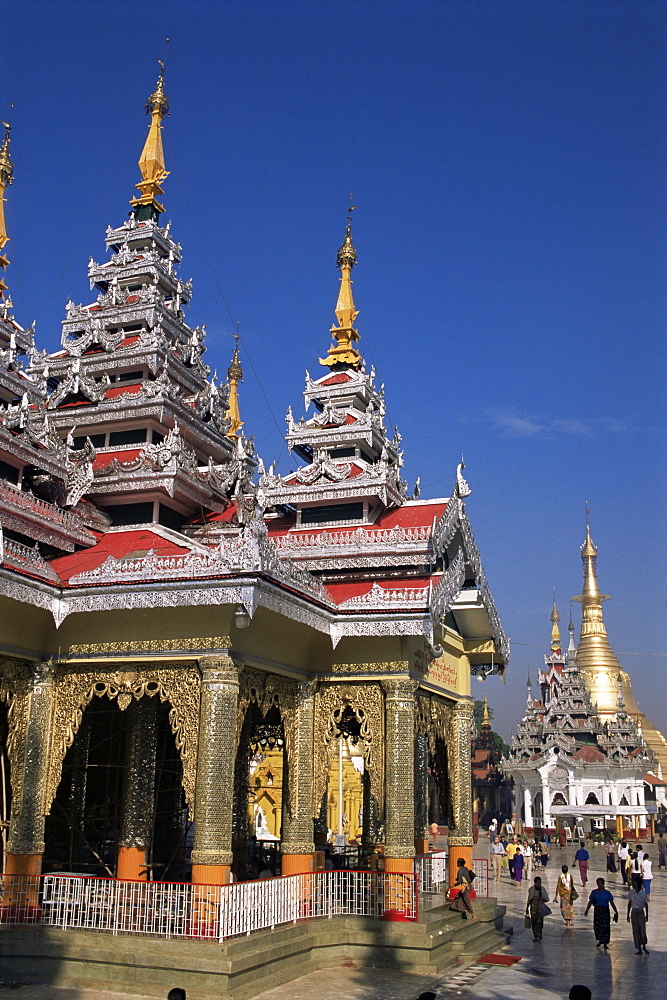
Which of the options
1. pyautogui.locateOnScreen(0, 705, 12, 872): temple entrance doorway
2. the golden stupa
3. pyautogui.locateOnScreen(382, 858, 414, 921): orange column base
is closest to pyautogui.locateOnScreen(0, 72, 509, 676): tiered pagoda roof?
pyautogui.locateOnScreen(0, 705, 12, 872): temple entrance doorway

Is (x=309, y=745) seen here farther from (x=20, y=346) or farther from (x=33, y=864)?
(x=20, y=346)

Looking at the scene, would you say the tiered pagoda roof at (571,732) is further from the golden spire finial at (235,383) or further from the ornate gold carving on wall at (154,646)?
the ornate gold carving on wall at (154,646)

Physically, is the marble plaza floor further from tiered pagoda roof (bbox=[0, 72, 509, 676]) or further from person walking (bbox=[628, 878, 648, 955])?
tiered pagoda roof (bbox=[0, 72, 509, 676])

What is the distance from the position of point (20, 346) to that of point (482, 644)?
11466mm

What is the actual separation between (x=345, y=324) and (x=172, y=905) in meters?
14.4

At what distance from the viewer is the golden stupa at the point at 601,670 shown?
218 ft

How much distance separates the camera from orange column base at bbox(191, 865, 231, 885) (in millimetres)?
12305

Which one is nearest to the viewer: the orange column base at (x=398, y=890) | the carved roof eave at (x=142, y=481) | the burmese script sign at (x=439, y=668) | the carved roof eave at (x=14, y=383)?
the orange column base at (x=398, y=890)

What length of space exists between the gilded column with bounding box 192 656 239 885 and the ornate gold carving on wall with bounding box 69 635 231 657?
20cm

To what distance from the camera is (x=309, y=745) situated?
15.5 m

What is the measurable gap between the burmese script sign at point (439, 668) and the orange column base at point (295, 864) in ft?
11.7

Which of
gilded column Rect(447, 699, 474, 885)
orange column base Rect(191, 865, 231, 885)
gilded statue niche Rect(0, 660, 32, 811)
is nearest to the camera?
orange column base Rect(191, 865, 231, 885)

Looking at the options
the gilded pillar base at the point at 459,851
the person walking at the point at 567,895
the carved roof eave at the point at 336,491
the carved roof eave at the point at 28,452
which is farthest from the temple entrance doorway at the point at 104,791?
the person walking at the point at 567,895

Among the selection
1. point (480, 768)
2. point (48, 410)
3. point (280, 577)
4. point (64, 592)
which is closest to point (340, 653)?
point (280, 577)
